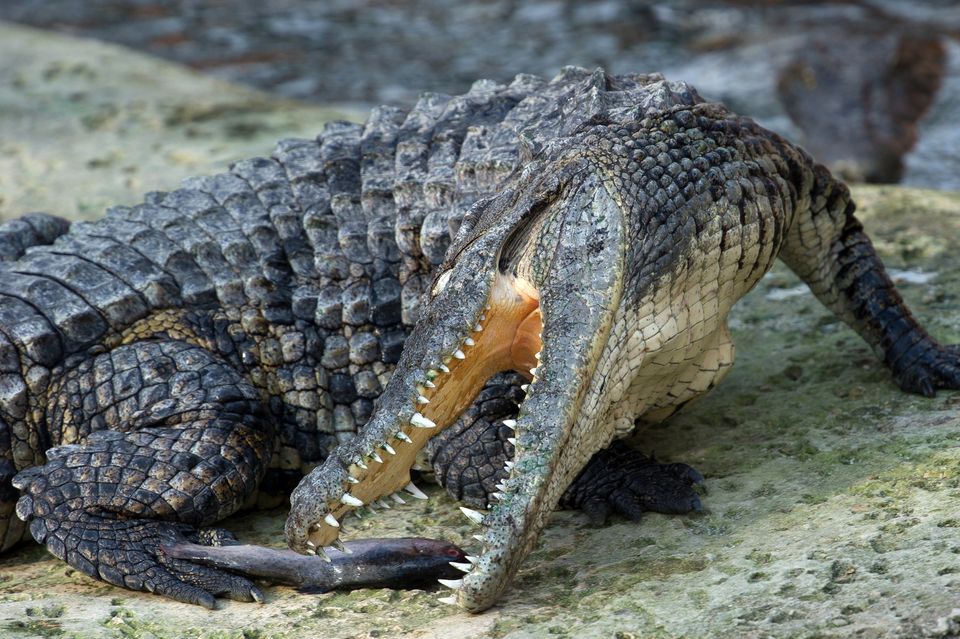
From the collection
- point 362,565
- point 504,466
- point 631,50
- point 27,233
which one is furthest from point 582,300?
point 631,50

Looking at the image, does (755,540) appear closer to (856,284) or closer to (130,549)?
(856,284)

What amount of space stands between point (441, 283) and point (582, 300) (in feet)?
1.44

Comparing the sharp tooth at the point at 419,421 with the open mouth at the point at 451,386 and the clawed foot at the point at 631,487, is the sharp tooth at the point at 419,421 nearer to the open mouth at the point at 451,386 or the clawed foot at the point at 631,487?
the open mouth at the point at 451,386

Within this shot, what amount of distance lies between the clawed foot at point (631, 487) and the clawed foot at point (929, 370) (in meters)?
0.86

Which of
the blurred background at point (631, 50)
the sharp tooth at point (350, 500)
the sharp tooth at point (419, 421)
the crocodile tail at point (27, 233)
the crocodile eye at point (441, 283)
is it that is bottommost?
the sharp tooth at point (350, 500)

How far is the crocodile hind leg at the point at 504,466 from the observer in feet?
11.3

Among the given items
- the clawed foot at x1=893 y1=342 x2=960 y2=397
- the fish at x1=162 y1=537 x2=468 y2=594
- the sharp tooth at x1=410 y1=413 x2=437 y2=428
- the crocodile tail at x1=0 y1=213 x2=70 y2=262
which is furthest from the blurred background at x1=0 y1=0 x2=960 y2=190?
the sharp tooth at x1=410 y1=413 x2=437 y2=428

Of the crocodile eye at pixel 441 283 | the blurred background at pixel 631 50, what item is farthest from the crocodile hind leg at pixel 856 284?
the blurred background at pixel 631 50

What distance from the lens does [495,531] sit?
278cm

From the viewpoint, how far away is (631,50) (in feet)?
37.2

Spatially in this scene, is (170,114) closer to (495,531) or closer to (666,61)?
(666,61)

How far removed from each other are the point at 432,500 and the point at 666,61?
26.3ft

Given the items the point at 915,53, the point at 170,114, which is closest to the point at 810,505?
the point at 170,114

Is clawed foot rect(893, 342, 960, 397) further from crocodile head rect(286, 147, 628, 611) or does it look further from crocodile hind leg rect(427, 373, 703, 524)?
crocodile head rect(286, 147, 628, 611)
